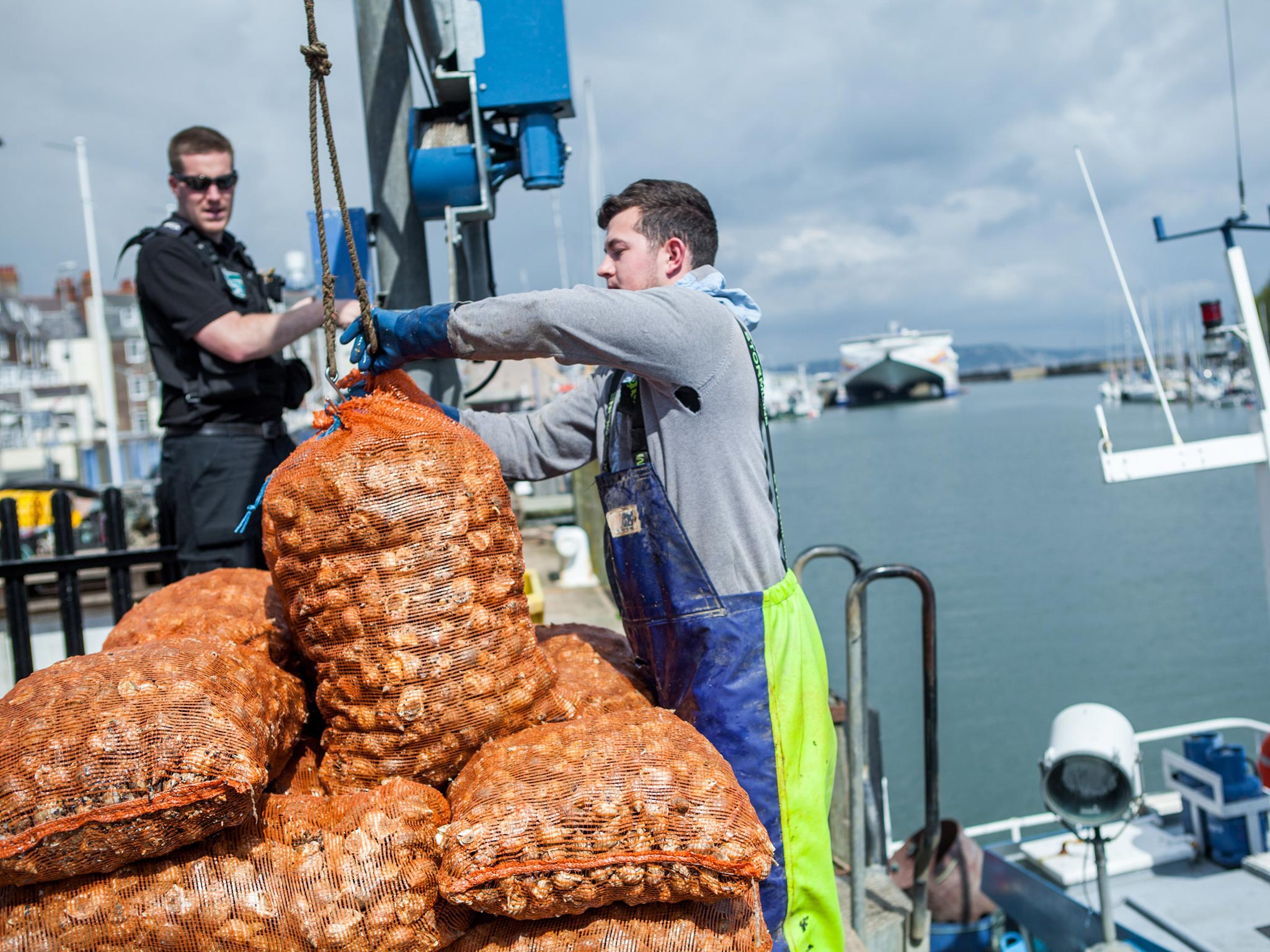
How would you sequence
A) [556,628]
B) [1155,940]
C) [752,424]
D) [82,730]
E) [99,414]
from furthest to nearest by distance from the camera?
[99,414] → [1155,940] → [556,628] → [752,424] → [82,730]

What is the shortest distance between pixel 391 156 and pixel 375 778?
2.25 m

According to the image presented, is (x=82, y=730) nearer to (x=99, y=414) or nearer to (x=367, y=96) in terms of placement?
(x=367, y=96)

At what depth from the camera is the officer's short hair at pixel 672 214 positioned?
254 centimetres

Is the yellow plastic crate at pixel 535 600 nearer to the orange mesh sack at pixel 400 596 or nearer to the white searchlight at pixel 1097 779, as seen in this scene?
the orange mesh sack at pixel 400 596

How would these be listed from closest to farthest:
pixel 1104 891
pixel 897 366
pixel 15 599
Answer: pixel 15 599, pixel 1104 891, pixel 897 366

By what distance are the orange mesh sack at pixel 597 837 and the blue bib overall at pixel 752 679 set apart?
14.7 inches

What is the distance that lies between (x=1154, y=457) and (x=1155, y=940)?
2.82 metres

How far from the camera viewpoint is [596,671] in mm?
2484

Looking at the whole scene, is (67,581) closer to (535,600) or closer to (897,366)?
(535,600)

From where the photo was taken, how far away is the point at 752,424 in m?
2.39

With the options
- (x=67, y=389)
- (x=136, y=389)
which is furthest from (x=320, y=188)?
(x=136, y=389)

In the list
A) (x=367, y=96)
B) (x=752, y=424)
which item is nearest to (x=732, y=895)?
(x=752, y=424)

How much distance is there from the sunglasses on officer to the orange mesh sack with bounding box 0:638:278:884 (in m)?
2.14

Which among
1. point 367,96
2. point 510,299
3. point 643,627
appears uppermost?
point 367,96
